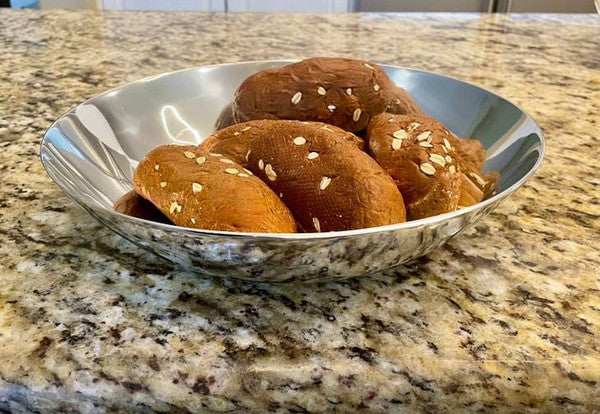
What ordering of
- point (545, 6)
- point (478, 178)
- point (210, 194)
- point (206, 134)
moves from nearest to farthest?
point (210, 194), point (478, 178), point (206, 134), point (545, 6)

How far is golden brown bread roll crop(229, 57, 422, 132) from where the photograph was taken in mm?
522

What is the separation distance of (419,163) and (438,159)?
0.01 metres

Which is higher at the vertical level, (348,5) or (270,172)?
(270,172)

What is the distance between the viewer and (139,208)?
17.7 inches

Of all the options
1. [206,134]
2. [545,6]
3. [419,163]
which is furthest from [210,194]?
[545,6]

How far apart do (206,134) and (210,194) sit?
270 millimetres


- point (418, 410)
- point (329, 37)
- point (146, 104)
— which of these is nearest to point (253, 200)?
point (418, 410)

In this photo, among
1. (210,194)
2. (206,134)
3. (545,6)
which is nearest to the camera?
(210,194)

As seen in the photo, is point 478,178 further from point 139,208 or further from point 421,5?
point 421,5

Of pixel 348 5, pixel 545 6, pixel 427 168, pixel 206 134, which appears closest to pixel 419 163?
pixel 427 168

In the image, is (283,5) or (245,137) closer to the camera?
(245,137)

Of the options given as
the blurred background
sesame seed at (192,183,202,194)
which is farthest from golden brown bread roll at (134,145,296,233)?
the blurred background

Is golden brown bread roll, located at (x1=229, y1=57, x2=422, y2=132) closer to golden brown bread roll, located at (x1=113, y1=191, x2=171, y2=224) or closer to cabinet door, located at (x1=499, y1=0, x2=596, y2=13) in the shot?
golden brown bread roll, located at (x1=113, y1=191, x2=171, y2=224)

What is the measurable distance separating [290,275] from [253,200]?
1.9 inches
